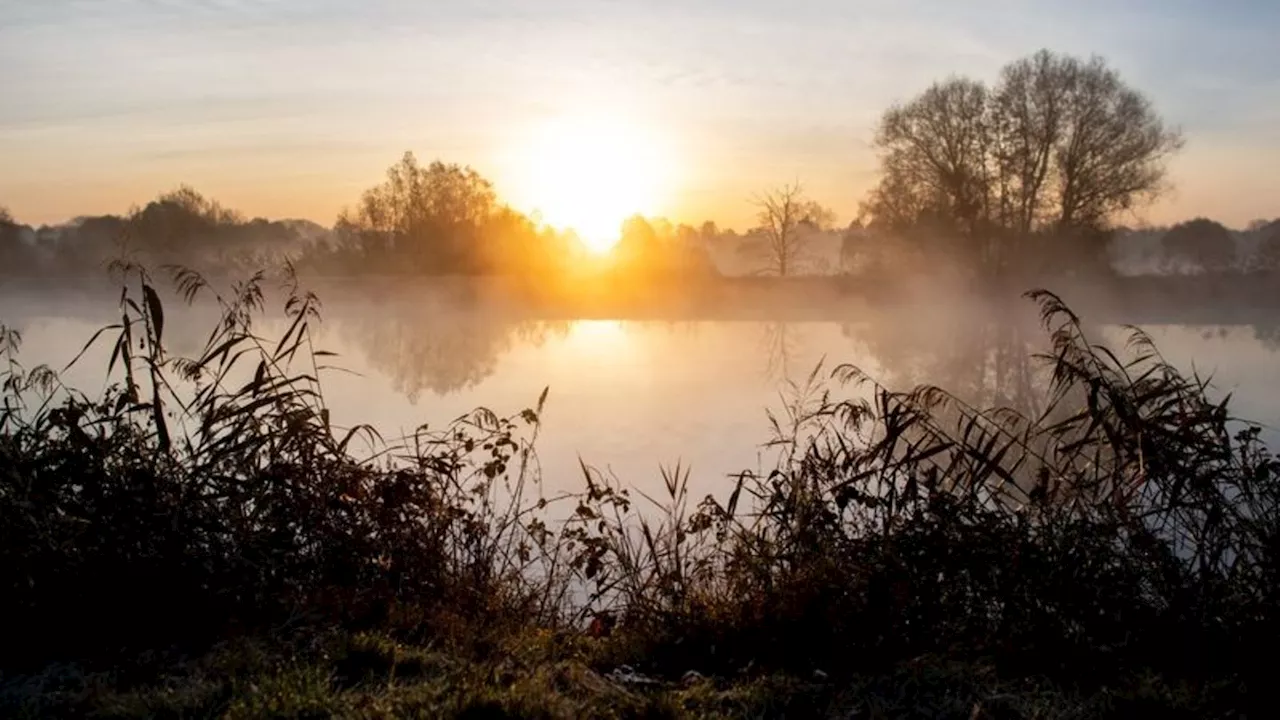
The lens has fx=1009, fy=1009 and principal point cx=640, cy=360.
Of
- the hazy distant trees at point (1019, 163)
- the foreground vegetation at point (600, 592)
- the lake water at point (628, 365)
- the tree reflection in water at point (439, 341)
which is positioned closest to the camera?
the foreground vegetation at point (600, 592)

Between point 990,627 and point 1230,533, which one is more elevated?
point 1230,533

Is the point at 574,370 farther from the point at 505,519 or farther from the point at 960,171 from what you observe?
the point at 960,171

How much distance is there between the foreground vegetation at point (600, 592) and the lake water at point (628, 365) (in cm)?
317

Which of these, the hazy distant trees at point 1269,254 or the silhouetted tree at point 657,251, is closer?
the hazy distant trees at point 1269,254

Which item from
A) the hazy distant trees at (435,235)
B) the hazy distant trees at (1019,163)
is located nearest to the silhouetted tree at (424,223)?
the hazy distant trees at (435,235)

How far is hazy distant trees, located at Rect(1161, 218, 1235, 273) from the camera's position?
38.2m

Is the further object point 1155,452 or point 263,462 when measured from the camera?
point 263,462

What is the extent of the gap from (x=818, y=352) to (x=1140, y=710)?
674 inches

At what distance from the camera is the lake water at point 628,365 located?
958cm

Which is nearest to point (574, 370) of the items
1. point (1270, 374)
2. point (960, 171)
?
point (1270, 374)

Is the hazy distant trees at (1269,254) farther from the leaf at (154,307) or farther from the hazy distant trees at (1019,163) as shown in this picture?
the leaf at (154,307)

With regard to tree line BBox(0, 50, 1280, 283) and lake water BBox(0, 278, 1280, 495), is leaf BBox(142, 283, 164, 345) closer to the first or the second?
lake water BBox(0, 278, 1280, 495)

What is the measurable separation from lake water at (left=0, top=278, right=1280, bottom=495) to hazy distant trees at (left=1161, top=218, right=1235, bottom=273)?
14.0 m

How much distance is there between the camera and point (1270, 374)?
15.5 metres
